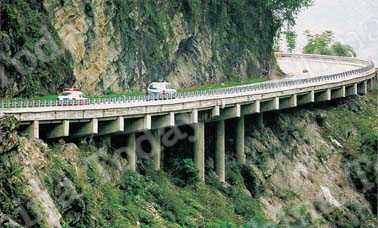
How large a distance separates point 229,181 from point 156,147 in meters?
12.1

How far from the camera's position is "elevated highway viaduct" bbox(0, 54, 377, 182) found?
183 ft

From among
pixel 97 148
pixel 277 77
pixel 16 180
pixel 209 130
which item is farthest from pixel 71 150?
pixel 277 77

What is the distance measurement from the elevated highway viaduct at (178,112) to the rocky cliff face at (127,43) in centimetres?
611

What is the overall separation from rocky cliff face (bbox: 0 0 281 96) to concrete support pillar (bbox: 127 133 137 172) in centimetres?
774

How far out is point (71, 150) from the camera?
5606 centimetres

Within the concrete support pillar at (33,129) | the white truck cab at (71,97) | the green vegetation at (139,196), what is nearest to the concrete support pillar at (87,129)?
the green vegetation at (139,196)

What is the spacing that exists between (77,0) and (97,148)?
63.1ft

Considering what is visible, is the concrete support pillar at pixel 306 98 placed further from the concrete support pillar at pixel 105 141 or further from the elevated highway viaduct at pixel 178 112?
the concrete support pillar at pixel 105 141

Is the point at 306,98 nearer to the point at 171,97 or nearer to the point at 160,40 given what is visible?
the point at 160,40

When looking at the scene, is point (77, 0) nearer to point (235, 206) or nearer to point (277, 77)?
point (235, 206)

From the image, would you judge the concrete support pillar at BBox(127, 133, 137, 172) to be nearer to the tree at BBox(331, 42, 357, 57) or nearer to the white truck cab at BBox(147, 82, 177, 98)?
the white truck cab at BBox(147, 82, 177, 98)

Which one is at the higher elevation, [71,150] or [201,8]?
[201,8]

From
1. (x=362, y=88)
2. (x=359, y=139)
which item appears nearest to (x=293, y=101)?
(x=359, y=139)

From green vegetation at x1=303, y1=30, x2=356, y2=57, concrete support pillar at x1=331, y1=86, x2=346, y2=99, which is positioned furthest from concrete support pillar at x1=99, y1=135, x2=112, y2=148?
green vegetation at x1=303, y1=30, x2=356, y2=57
